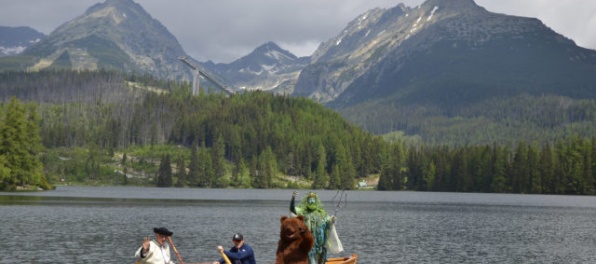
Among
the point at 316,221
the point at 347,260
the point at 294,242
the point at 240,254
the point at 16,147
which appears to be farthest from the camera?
the point at 16,147

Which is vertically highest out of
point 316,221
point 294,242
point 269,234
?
point 316,221

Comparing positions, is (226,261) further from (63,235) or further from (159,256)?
(63,235)

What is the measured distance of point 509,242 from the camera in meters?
73.6

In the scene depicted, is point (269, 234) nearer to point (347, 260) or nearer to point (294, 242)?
point (347, 260)

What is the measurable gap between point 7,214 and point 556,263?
215 ft

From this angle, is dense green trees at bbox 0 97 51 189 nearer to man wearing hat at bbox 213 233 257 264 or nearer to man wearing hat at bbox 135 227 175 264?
man wearing hat at bbox 135 227 175 264

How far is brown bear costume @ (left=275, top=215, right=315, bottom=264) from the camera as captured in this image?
21.3 metres

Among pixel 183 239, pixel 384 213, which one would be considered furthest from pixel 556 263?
pixel 384 213

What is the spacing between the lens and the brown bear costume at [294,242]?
21328 millimetres

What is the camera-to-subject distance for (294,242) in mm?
21484

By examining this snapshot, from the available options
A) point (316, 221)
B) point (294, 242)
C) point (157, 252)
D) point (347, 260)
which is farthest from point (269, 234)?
point (294, 242)

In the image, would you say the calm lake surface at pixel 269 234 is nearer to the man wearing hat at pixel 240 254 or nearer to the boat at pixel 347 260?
the boat at pixel 347 260

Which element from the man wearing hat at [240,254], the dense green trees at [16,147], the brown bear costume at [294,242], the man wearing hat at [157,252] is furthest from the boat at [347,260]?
the dense green trees at [16,147]

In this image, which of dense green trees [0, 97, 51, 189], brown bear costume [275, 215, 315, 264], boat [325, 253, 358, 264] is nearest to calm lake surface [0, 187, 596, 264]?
boat [325, 253, 358, 264]
